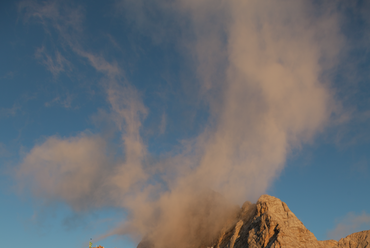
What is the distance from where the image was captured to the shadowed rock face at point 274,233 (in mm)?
56719

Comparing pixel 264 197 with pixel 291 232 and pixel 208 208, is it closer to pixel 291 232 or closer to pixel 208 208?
A: pixel 291 232

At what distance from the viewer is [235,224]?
75.6 meters

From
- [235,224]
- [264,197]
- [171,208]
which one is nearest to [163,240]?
[171,208]

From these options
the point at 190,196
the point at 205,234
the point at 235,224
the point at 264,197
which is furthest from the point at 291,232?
the point at 190,196

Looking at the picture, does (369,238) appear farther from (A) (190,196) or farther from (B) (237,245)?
(A) (190,196)

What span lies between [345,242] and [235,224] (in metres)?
28.5

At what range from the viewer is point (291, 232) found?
58188 millimetres

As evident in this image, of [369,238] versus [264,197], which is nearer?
[369,238]

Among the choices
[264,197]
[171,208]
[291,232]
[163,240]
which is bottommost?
[291,232]

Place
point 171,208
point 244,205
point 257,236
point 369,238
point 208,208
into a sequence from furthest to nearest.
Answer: point 171,208 → point 208,208 → point 244,205 → point 257,236 → point 369,238

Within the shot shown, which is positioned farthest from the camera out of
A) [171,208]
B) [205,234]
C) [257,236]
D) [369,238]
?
[171,208]

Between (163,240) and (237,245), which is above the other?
(163,240)

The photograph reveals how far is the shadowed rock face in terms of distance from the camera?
5672 cm

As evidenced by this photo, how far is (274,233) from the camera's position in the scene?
59.0 metres
